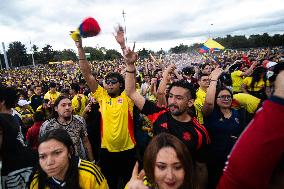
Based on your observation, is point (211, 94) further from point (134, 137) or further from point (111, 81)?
point (111, 81)

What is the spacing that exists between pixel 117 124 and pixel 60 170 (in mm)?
1936

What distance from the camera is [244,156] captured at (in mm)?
776

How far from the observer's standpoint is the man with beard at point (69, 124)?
376 cm

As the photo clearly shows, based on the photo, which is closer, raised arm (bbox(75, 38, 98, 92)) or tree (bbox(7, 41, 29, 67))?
raised arm (bbox(75, 38, 98, 92))

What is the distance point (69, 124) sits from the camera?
382 centimetres

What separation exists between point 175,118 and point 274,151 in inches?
86.0

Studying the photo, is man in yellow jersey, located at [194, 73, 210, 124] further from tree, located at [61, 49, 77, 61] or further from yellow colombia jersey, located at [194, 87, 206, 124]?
tree, located at [61, 49, 77, 61]

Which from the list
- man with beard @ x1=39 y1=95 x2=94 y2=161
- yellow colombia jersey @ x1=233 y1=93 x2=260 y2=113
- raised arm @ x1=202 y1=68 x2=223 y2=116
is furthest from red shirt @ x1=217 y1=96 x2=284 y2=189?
yellow colombia jersey @ x1=233 y1=93 x2=260 y2=113

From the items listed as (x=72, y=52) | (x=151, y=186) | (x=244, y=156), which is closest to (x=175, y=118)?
(x=151, y=186)

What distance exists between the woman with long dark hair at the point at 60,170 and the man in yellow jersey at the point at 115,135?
5.77ft

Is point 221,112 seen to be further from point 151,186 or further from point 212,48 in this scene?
point 212,48

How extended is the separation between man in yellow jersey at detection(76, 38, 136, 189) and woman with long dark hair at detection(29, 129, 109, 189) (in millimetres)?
1758

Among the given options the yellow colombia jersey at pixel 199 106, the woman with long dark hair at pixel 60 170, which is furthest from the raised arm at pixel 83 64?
the woman with long dark hair at pixel 60 170

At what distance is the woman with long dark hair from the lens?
82.8 inches
